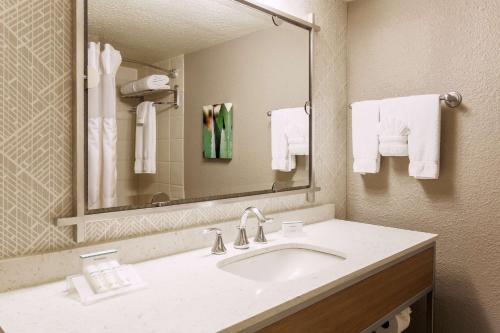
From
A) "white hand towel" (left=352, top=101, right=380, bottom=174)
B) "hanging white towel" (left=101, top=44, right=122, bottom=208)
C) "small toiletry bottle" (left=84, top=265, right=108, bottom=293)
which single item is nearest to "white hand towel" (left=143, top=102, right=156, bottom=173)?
"hanging white towel" (left=101, top=44, right=122, bottom=208)

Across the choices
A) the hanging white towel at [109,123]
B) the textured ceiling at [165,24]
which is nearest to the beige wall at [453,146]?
the textured ceiling at [165,24]

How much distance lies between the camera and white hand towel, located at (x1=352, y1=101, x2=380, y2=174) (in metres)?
1.82

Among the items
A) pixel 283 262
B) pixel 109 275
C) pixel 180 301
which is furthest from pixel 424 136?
pixel 109 275

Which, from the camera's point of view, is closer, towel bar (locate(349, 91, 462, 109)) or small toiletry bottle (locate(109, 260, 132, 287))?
small toiletry bottle (locate(109, 260, 132, 287))

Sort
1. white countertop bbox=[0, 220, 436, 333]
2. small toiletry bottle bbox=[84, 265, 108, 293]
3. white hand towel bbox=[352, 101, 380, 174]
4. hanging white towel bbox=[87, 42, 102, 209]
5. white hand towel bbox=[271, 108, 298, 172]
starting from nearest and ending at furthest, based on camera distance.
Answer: white countertop bbox=[0, 220, 436, 333] → small toiletry bottle bbox=[84, 265, 108, 293] → hanging white towel bbox=[87, 42, 102, 209] → white hand towel bbox=[271, 108, 298, 172] → white hand towel bbox=[352, 101, 380, 174]

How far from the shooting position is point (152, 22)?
4.07 feet

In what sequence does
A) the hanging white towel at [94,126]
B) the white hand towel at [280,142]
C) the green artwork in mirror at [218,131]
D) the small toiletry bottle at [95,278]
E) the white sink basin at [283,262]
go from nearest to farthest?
the small toiletry bottle at [95,278] < the hanging white towel at [94,126] < the white sink basin at [283,262] < the green artwork in mirror at [218,131] < the white hand towel at [280,142]

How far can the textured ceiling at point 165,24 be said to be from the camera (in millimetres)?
1129

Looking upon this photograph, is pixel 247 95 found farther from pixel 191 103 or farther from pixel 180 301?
pixel 180 301

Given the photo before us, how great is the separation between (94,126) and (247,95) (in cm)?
67

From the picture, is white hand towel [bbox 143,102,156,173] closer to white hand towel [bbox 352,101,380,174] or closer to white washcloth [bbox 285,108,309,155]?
white washcloth [bbox 285,108,309,155]

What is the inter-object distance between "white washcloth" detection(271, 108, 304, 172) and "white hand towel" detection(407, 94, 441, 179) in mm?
518

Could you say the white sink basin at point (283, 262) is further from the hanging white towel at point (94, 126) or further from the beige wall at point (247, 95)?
the hanging white towel at point (94, 126)

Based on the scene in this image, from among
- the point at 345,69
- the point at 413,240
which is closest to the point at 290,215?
the point at 413,240
